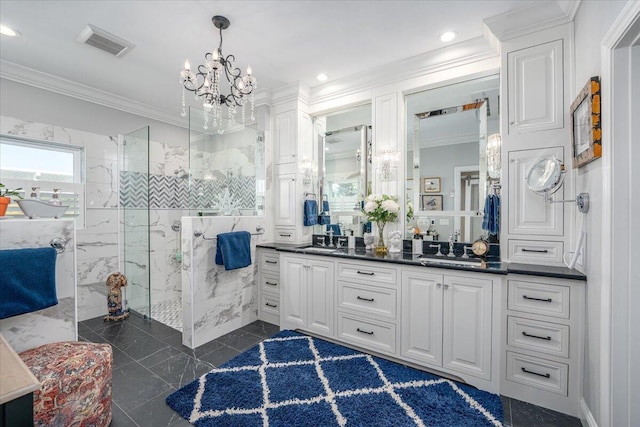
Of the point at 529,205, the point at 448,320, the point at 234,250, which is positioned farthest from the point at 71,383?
the point at 529,205

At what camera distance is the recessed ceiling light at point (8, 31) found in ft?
7.25

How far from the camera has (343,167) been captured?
3428 mm

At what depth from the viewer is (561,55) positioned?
206 cm

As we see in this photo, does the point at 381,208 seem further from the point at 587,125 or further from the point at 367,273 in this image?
the point at 587,125

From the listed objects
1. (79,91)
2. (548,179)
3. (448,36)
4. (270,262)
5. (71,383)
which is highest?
(448,36)

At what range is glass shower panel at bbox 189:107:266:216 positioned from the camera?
296 centimetres

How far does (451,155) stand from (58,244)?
311 cm

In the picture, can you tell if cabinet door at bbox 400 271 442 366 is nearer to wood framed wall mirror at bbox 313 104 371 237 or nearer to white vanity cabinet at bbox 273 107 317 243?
wood framed wall mirror at bbox 313 104 371 237

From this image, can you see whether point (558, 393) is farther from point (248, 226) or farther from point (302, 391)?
point (248, 226)

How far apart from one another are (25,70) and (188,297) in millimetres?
2799

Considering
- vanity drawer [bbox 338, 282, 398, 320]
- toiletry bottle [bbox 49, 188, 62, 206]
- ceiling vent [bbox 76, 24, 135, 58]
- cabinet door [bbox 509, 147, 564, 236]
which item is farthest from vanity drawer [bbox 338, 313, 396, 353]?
ceiling vent [bbox 76, 24, 135, 58]

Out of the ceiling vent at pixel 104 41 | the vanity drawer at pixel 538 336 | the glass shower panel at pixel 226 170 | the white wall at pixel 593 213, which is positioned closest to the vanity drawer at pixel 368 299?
the vanity drawer at pixel 538 336

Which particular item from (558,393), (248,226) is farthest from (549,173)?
(248,226)

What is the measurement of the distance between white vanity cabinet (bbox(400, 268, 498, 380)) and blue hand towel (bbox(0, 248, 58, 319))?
7.65 ft
